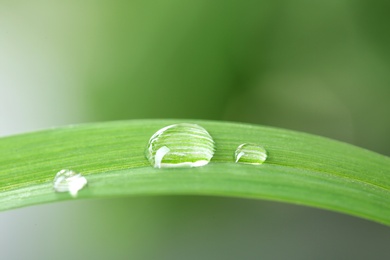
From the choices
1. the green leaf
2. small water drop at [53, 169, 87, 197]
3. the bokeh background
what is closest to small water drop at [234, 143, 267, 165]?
the green leaf

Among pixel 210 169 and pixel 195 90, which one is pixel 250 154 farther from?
pixel 195 90

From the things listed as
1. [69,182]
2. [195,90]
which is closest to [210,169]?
[69,182]

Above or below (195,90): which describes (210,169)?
below

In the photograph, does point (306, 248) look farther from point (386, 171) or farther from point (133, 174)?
point (133, 174)

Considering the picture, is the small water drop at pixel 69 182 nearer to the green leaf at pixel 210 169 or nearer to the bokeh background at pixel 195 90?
the green leaf at pixel 210 169

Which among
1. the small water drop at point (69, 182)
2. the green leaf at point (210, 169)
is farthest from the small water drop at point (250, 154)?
the small water drop at point (69, 182)

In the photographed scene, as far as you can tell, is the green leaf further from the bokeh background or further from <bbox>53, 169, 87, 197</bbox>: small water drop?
the bokeh background

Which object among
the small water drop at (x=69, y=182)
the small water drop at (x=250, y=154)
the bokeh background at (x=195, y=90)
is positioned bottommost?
the small water drop at (x=69, y=182)
